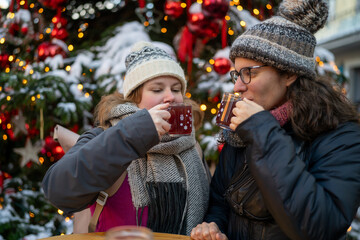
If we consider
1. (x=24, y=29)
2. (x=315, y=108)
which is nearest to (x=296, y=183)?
(x=315, y=108)

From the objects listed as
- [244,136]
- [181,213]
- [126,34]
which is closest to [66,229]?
[126,34]

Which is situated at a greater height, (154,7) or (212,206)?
(154,7)

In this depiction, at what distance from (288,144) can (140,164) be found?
2.84 ft

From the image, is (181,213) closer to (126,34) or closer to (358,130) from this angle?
(358,130)

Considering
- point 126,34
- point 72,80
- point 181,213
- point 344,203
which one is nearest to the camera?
point 344,203

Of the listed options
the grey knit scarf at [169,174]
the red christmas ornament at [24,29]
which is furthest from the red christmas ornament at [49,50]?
the grey knit scarf at [169,174]

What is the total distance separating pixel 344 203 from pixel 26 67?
9.95 feet

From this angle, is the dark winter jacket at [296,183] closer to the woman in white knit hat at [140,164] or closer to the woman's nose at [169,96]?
the woman in white knit hat at [140,164]

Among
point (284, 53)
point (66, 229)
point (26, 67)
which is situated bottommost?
point (66, 229)

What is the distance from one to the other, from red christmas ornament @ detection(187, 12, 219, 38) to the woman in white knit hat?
1179 mm

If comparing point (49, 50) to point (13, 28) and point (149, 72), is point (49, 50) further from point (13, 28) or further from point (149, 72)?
point (149, 72)

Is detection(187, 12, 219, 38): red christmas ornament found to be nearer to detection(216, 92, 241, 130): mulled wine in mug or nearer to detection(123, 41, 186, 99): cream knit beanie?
detection(123, 41, 186, 99): cream knit beanie

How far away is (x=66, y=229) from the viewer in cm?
400

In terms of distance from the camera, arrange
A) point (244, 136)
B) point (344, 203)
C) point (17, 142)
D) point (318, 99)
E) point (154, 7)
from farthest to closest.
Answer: point (154, 7), point (17, 142), point (318, 99), point (244, 136), point (344, 203)
